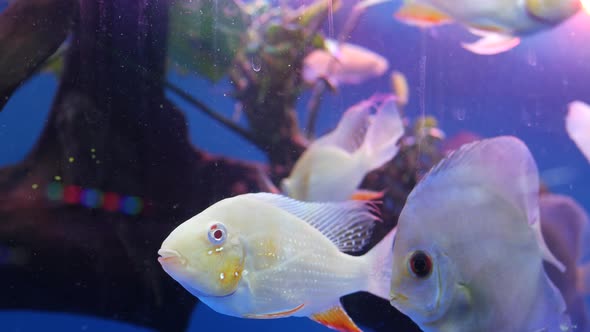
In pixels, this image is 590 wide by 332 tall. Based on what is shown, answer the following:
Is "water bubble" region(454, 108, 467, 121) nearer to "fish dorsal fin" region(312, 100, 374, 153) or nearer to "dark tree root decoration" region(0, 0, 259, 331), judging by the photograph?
"fish dorsal fin" region(312, 100, 374, 153)

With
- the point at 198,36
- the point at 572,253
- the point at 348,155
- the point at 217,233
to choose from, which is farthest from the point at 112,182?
the point at 572,253

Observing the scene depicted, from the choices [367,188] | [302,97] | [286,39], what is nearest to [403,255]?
[302,97]

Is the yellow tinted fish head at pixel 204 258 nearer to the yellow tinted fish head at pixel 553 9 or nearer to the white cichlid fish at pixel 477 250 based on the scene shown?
the white cichlid fish at pixel 477 250

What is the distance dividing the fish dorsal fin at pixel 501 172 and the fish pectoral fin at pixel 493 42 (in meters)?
0.41

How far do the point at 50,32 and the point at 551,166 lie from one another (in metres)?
1.37

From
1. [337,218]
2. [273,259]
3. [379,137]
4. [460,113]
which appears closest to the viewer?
[273,259]

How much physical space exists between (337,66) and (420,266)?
110 cm

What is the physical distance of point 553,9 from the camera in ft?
3.26

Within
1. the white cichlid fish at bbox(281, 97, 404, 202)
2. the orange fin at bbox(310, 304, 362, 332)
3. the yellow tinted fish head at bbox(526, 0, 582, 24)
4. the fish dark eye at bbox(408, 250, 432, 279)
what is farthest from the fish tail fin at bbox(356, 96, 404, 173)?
the fish dark eye at bbox(408, 250, 432, 279)

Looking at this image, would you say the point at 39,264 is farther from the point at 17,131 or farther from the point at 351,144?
the point at 351,144

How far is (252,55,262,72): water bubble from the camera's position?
4.07ft

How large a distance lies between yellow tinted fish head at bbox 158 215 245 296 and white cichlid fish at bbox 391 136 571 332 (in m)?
0.27

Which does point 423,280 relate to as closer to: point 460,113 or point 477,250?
point 477,250

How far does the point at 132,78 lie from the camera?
111 centimetres
